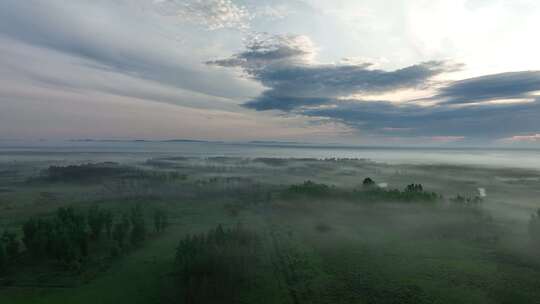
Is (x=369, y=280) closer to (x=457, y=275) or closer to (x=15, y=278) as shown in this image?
(x=457, y=275)

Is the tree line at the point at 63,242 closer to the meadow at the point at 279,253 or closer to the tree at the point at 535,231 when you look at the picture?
the meadow at the point at 279,253

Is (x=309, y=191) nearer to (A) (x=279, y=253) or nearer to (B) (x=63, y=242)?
(A) (x=279, y=253)

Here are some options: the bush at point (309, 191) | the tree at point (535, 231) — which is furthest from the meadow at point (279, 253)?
the bush at point (309, 191)

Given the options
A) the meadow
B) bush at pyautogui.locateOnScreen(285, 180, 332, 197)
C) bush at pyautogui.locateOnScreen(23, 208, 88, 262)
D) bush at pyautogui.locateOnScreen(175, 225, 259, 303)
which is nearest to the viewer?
bush at pyautogui.locateOnScreen(175, 225, 259, 303)

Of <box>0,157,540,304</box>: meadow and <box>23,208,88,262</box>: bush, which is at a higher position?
<box>23,208,88,262</box>: bush

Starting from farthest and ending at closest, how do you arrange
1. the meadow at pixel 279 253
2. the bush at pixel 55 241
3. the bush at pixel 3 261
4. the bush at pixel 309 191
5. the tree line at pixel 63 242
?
the bush at pixel 309 191
the bush at pixel 55 241
the tree line at pixel 63 242
the bush at pixel 3 261
the meadow at pixel 279 253

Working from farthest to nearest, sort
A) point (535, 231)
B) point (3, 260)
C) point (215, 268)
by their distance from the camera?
point (535, 231)
point (3, 260)
point (215, 268)

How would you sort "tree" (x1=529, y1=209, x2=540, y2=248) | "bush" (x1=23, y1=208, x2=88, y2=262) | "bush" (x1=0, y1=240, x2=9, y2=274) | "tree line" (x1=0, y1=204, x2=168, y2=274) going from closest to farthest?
"bush" (x1=0, y1=240, x2=9, y2=274), "tree line" (x1=0, y1=204, x2=168, y2=274), "bush" (x1=23, y1=208, x2=88, y2=262), "tree" (x1=529, y1=209, x2=540, y2=248)

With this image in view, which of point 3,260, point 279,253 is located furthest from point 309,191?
point 3,260

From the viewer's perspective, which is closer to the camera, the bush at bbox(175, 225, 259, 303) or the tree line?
the bush at bbox(175, 225, 259, 303)

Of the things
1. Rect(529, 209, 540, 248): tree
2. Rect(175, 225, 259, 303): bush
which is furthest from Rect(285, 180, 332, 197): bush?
Rect(529, 209, 540, 248): tree

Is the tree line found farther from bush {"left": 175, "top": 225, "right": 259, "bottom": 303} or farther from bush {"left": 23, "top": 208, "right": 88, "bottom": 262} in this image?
bush {"left": 175, "top": 225, "right": 259, "bottom": 303}
